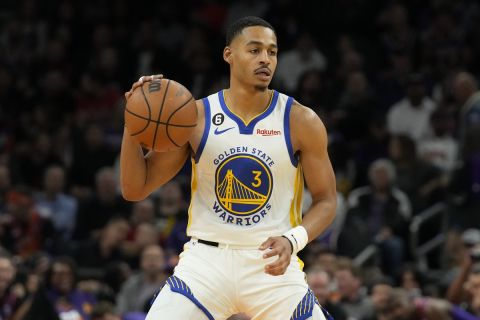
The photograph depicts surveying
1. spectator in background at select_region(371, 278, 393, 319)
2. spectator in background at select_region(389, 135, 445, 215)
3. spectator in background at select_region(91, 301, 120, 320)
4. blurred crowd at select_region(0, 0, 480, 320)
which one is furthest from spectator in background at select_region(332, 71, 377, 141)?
spectator in background at select_region(91, 301, 120, 320)

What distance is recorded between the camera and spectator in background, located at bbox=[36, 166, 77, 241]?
13570 millimetres

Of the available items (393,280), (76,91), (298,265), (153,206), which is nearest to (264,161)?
(298,265)

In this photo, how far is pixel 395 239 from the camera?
467 inches

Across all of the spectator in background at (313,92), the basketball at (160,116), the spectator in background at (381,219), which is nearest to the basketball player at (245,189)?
the basketball at (160,116)

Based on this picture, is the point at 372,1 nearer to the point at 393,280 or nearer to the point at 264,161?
the point at 393,280

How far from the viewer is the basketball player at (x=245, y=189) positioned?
5.91 meters

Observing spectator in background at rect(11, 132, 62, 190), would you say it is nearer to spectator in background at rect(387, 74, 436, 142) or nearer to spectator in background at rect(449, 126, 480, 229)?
spectator in background at rect(387, 74, 436, 142)

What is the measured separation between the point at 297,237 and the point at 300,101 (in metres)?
8.54

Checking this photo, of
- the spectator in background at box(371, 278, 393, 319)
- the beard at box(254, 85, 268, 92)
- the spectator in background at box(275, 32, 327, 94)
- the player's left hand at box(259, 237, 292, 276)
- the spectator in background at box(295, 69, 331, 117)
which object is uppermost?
the spectator in background at box(275, 32, 327, 94)

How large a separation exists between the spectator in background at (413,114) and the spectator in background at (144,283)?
13.6 ft

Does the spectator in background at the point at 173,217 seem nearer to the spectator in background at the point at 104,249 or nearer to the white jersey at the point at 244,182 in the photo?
the spectator in background at the point at 104,249

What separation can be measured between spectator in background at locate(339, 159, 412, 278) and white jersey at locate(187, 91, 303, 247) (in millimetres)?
5851

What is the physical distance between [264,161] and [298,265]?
63cm

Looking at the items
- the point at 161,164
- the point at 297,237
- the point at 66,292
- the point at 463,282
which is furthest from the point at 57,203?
the point at 297,237
